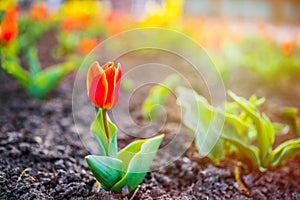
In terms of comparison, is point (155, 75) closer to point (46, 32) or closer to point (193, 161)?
point (193, 161)

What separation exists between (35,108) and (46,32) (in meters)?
3.16

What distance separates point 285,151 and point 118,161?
0.64m

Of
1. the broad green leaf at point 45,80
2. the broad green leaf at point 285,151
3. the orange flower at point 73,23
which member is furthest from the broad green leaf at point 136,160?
the orange flower at point 73,23

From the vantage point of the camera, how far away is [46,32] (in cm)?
539

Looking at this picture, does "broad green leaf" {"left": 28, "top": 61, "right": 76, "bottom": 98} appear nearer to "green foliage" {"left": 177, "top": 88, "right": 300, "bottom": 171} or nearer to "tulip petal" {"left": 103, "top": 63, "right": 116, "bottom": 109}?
"green foliage" {"left": 177, "top": 88, "right": 300, "bottom": 171}

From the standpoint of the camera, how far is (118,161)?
131 cm

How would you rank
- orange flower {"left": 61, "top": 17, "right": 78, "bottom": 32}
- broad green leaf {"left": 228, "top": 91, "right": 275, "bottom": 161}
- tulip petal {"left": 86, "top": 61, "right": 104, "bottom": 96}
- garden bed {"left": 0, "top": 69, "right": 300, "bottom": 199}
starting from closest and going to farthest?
tulip petal {"left": 86, "top": 61, "right": 104, "bottom": 96}, garden bed {"left": 0, "top": 69, "right": 300, "bottom": 199}, broad green leaf {"left": 228, "top": 91, "right": 275, "bottom": 161}, orange flower {"left": 61, "top": 17, "right": 78, "bottom": 32}

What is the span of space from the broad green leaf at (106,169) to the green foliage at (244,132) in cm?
40

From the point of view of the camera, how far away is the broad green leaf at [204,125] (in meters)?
1.62

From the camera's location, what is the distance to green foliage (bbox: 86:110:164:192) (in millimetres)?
1295

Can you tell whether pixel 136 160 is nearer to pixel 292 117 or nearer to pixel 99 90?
pixel 99 90

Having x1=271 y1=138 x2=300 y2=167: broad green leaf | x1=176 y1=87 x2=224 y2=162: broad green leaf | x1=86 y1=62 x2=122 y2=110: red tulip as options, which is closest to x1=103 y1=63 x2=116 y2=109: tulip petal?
x1=86 y1=62 x2=122 y2=110: red tulip

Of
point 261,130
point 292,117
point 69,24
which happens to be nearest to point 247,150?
point 261,130

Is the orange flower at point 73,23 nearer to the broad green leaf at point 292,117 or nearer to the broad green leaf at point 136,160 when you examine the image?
the broad green leaf at point 292,117
